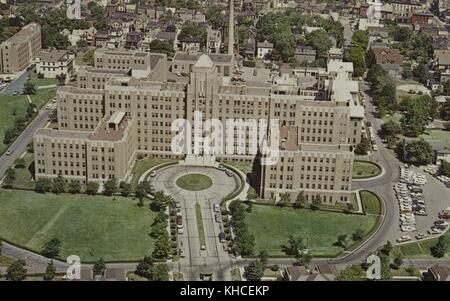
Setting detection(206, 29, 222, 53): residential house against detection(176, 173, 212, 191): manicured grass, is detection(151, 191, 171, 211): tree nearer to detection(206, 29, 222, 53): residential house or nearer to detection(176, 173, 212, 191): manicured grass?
detection(176, 173, 212, 191): manicured grass

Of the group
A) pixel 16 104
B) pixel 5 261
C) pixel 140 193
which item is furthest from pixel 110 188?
pixel 16 104

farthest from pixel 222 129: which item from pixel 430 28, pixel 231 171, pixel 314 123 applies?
pixel 430 28

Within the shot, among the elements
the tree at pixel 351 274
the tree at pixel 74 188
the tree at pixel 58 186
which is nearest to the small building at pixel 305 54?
the tree at pixel 74 188

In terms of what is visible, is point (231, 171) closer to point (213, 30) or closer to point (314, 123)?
point (314, 123)

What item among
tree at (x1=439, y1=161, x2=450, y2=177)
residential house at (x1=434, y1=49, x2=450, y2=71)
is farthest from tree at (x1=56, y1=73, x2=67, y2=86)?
residential house at (x1=434, y1=49, x2=450, y2=71)

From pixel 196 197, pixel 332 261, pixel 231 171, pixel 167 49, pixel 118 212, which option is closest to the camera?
pixel 332 261

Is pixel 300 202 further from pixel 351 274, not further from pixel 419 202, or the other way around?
pixel 351 274

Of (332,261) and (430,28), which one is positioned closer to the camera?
(332,261)
